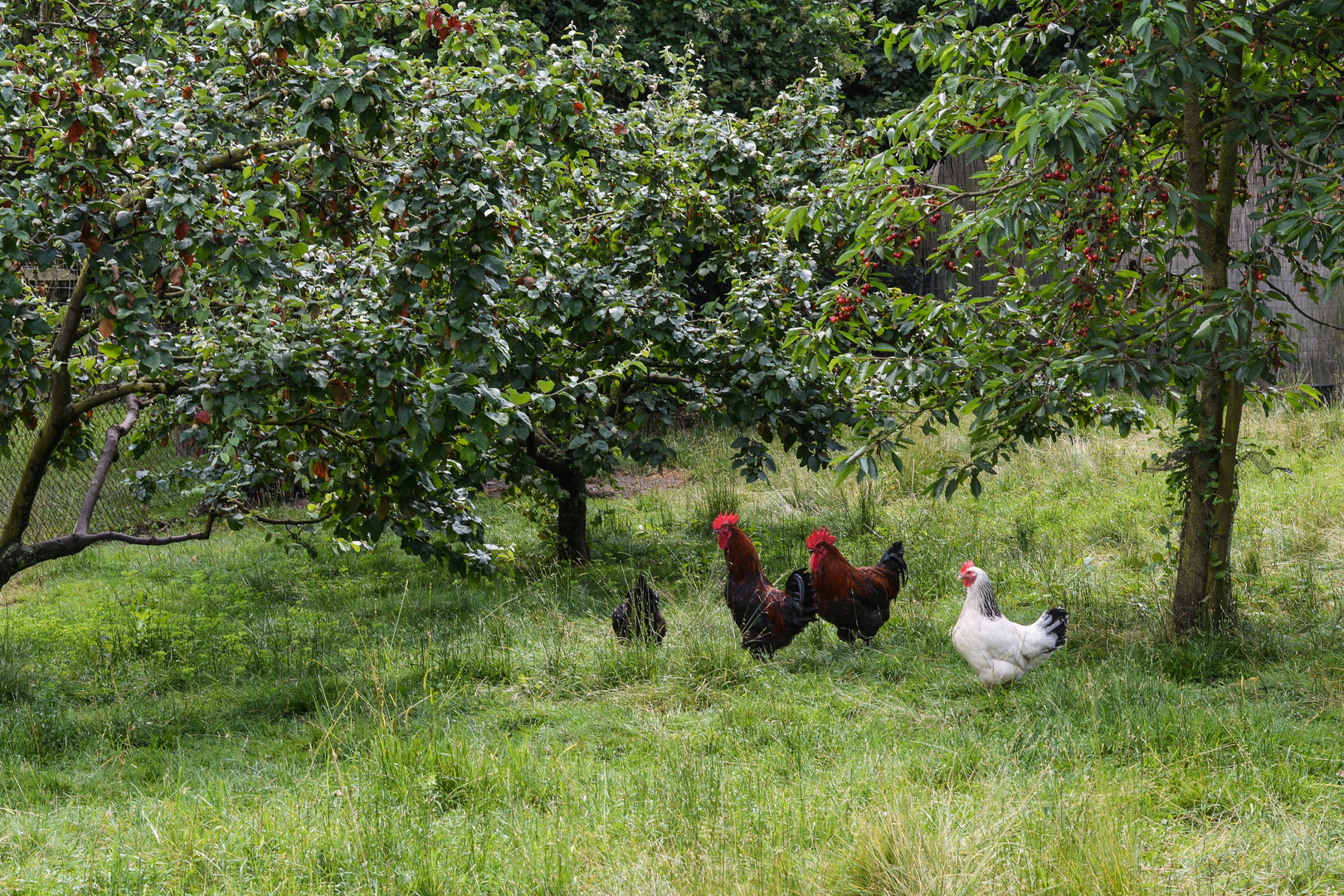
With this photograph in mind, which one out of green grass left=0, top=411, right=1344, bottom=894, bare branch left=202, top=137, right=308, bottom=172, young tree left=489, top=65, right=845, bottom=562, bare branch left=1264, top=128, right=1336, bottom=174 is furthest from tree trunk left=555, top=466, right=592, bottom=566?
bare branch left=1264, top=128, right=1336, bottom=174

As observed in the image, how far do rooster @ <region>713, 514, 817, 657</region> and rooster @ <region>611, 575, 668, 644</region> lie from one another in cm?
42

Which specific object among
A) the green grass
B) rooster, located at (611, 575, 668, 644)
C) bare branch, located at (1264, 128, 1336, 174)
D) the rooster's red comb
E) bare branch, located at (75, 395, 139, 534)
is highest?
bare branch, located at (1264, 128, 1336, 174)

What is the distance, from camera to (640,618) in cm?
588

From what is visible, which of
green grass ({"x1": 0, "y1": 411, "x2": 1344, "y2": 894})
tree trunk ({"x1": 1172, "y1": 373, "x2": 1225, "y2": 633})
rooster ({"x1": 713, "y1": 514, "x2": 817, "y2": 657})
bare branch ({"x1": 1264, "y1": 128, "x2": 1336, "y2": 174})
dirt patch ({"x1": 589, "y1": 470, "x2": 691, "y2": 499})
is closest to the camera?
green grass ({"x1": 0, "y1": 411, "x2": 1344, "y2": 894})

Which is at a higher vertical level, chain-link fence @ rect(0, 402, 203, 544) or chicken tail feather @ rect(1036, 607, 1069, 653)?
chain-link fence @ rect(0, 402, 203, 544)

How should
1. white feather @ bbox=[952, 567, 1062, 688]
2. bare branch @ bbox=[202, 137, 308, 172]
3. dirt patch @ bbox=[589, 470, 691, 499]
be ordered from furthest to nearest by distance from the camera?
dirt patch @ bbox=[589, 470, 691, 499] < white feather @ bbox=[952, 567, 1062, 688] < bare branch @ bbox=[202, 137, 308, 172]

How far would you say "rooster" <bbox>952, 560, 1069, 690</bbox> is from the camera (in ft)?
16.0

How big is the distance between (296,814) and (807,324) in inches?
136

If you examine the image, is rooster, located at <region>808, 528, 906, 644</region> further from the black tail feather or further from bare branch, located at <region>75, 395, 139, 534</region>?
bare branch, located at <region>75, 395, 139, 534</region>

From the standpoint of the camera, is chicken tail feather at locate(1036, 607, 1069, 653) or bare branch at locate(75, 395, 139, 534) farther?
bare branch at locate(75, 395, 139, 534)

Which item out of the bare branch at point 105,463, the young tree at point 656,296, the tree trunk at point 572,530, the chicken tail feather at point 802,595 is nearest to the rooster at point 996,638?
the chicken tail feather at point 802,595

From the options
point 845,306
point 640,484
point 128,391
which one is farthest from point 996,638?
point 640,484

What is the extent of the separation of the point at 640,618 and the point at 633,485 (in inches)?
246

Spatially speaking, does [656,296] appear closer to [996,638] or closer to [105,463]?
[996,638]
